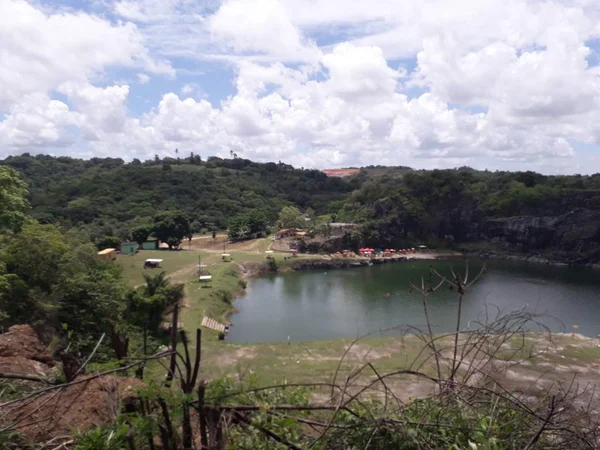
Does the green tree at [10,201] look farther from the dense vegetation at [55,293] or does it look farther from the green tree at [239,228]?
the green tree at [239,228]

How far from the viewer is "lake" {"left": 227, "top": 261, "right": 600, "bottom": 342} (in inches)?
990

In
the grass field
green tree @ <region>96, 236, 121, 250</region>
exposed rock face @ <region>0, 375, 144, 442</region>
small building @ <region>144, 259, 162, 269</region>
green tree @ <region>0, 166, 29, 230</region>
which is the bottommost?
the grass field

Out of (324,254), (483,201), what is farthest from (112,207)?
(483,201)

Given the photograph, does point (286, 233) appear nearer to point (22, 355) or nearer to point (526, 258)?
point (526, 258)

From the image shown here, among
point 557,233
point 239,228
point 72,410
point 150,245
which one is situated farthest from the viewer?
point 557,233

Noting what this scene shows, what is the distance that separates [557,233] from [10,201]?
181 feet

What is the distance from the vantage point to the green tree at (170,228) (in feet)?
145

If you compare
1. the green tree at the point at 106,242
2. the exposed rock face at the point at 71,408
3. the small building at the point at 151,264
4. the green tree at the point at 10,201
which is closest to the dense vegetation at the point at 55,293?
the green tree at the point at 10,201

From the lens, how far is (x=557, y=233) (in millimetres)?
52969

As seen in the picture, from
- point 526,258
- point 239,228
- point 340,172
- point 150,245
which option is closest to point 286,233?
point 239,228

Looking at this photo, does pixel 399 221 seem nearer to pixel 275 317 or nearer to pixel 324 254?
pixel 324 254

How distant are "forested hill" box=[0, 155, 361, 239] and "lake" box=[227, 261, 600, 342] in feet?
70.7

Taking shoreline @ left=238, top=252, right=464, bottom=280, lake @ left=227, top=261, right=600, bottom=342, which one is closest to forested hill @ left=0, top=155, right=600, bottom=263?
shoreline @ left=238, top=252, right=464, bottom=280

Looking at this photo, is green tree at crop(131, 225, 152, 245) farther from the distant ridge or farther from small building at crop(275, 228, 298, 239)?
the distant ridge
